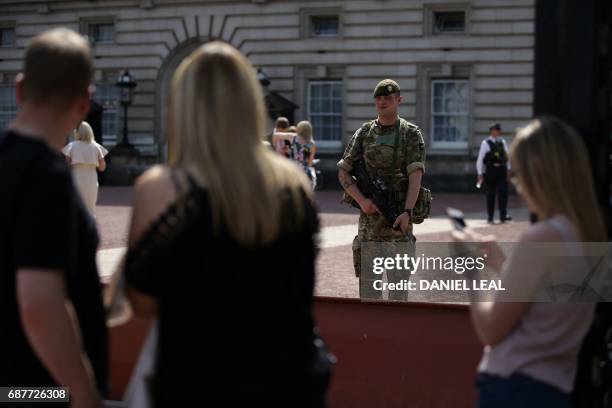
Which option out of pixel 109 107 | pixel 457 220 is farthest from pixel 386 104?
pixel 109 107

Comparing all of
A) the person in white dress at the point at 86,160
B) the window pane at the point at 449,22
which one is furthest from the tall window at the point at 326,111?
the person in white dress at the point at 86,160

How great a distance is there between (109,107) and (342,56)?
25.8ft

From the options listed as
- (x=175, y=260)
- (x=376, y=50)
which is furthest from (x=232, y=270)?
(x=376, y=50)

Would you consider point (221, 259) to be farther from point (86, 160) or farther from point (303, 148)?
point (303, 148)

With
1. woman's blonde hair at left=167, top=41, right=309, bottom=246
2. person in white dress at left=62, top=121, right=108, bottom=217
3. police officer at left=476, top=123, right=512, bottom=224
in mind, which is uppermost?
woman's blonde hair at left=167, top=41, right=309, bottom=246

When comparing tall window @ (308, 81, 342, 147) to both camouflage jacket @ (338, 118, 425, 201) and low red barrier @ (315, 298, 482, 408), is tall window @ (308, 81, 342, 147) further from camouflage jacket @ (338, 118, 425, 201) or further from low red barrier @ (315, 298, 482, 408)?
low red barrier @ (315, 298, 482, 408)

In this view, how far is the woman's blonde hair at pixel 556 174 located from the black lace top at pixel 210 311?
82cm

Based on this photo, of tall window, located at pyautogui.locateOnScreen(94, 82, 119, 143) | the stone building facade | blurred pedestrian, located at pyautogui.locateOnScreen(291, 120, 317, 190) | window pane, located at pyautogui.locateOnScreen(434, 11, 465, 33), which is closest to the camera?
blurred pedestrian, located at pyautogui.locateOnScreen(291, 120, 317, 190)

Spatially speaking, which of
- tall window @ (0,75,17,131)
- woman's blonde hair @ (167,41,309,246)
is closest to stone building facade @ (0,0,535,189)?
tall window @ (0,75,17,131)

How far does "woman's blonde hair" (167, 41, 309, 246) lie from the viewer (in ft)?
8.49

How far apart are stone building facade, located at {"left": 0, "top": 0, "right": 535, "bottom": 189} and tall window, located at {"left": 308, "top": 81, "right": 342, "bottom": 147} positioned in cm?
3

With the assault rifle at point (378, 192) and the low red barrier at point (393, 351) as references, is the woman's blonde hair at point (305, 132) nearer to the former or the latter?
the assault rifle at point (378, 192)

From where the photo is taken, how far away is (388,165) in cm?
744

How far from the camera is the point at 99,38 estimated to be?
34.4 metres
